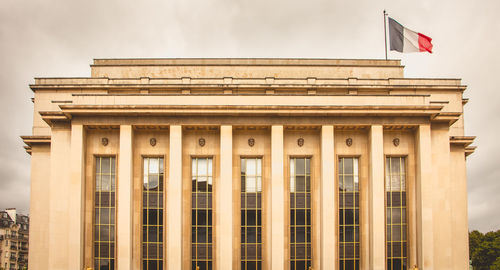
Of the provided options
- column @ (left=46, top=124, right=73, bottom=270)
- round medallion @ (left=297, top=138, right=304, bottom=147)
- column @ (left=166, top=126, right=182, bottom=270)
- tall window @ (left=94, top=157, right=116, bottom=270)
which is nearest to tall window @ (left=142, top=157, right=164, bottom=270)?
column @ (left=166, top=126, right=182, bottom=270)

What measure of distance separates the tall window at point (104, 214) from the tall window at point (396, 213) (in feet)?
68.3

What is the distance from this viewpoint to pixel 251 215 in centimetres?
2880

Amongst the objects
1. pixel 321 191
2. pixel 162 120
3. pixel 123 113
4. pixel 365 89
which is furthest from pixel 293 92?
pixel 123 113

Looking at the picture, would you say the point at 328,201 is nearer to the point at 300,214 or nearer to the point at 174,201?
the point at 300,214

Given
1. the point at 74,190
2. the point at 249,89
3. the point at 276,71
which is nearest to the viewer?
the point at 74,190

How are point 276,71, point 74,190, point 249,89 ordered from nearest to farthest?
point 74,190
point 249,89
point 276,71

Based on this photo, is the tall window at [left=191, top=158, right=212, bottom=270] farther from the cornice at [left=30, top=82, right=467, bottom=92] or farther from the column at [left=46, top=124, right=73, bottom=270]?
the column at [left=46, top=124, right=73, bottom=270]

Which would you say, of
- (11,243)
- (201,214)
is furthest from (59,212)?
(11,243)

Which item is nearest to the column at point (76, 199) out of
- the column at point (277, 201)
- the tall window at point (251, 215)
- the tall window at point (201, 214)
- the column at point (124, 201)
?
the column at point (124, 201)

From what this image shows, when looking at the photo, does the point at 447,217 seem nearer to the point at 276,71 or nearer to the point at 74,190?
the point at 276,71

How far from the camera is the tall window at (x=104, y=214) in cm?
2842

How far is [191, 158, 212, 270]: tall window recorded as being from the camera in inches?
1122

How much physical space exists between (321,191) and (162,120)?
516 inches

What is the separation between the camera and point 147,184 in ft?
95.3
